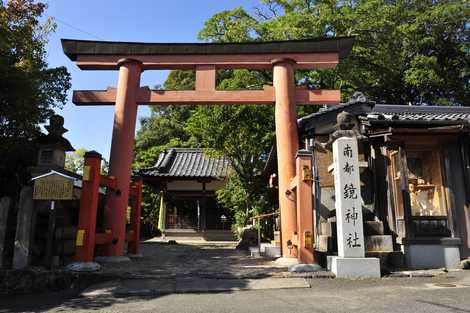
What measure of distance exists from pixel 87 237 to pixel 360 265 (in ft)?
20.3

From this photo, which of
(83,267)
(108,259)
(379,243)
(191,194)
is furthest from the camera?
(191,194)

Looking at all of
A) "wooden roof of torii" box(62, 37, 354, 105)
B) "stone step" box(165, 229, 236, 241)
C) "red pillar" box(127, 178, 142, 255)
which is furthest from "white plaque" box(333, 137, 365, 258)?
"stone step" box(165, 229, 236, 241)

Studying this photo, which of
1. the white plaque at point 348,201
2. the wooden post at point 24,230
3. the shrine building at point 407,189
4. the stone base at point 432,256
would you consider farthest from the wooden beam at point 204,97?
the stone base at point 432,256

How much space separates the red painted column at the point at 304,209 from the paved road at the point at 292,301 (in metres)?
1.29

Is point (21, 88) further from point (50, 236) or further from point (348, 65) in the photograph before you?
point (348, 65)

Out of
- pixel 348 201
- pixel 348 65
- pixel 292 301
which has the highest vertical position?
pixel 348 65

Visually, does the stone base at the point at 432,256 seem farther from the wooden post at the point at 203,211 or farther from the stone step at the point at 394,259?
the wooden post at the point at 203,211

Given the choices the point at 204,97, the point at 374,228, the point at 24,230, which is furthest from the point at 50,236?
the point at 374,228

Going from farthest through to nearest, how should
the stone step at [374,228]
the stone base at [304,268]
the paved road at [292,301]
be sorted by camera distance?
1. the stone step at [374,228]
2. the stone base at [304,268]
3. the paved road at [292,301]

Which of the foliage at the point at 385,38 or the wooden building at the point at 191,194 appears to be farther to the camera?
the wooden building at the point at 191,194

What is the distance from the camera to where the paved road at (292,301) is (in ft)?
17.8

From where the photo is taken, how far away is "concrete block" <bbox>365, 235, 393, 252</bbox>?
29.2ft

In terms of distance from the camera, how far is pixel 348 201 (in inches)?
320

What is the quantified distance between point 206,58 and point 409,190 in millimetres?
6972
